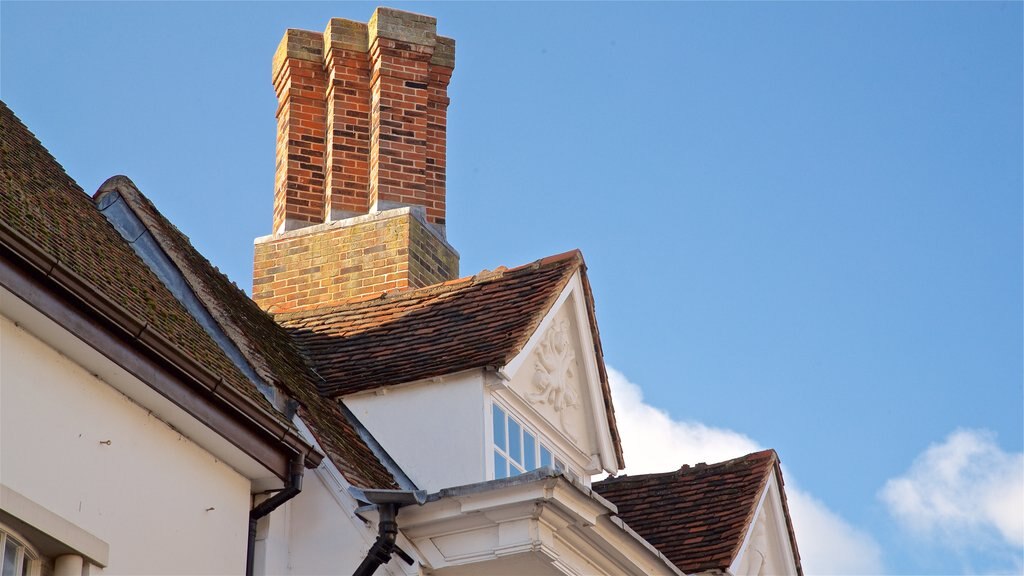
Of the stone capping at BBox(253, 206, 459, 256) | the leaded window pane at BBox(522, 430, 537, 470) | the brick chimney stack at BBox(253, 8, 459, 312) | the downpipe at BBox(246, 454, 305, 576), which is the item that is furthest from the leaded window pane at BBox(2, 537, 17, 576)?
the stone capping at BBox(253, 206, 459, 256)

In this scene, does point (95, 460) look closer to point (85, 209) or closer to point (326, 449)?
point (326, 449)

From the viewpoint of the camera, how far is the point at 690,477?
14039 millimetres

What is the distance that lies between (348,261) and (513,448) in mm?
4216

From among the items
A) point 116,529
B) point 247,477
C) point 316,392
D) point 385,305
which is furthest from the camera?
point 385,305

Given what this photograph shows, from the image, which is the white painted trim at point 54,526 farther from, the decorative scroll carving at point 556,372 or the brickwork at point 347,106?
the brickwork at point 347,106

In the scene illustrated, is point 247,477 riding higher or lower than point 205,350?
lower

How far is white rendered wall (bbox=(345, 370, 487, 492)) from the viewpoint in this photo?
1159cm

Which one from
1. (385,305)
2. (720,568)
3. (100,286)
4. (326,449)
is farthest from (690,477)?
(100,286)

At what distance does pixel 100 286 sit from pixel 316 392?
11.1 feet

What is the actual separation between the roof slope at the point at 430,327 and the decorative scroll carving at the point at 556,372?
0.33 m

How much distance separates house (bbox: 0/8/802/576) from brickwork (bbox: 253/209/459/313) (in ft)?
0.09

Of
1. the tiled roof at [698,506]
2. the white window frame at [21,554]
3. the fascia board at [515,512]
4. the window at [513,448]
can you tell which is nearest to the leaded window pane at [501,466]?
the window at [513,448]

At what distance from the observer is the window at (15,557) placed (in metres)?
7.61

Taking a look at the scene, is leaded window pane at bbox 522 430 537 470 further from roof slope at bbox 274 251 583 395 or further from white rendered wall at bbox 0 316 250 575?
white rendered wall at bbox 0 316 250 575
